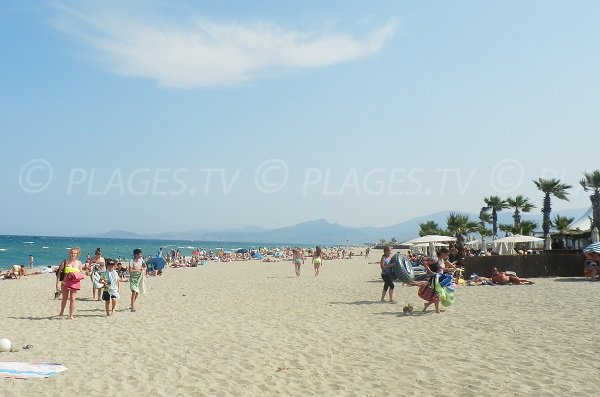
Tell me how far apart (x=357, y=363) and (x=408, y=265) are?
7556mm

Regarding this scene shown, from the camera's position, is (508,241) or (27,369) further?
(508,241)

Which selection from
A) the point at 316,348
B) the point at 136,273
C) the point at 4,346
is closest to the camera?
the point at 4,346

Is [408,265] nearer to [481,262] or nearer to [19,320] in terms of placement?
[481,262]

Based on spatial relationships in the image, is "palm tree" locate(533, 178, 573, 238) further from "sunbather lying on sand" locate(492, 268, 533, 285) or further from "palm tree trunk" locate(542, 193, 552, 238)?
"sunbather lying on sand" locate(492, 268, 533, 285)

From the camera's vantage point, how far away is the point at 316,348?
7238 millimetres

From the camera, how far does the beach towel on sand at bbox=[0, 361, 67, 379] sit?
5.73 meters

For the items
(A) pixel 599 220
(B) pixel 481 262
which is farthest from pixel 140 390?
(A) pixel 599 220

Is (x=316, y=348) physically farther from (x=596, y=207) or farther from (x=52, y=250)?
(x=52, y=250)

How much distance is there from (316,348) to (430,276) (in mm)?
4239

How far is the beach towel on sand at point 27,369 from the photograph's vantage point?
5730 millimetres

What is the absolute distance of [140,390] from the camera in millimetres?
5316

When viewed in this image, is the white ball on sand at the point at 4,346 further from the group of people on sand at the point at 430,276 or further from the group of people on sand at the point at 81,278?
the group of people on sand at the point at 430,276

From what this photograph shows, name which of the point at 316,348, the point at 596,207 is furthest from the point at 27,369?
the point at 596,207

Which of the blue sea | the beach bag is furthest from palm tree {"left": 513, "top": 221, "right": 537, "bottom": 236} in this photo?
the blue sea
